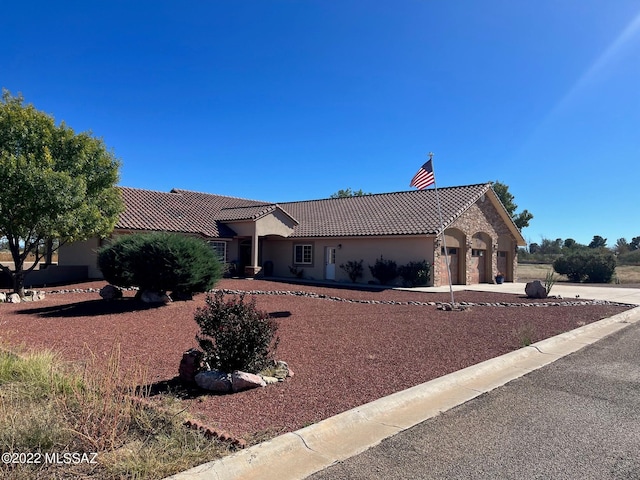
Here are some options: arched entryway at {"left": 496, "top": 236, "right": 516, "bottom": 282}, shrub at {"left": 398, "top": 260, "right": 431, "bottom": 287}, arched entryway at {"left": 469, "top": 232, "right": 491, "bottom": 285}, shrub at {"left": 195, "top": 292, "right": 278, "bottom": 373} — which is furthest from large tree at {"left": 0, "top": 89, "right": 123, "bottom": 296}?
arched entryway at {"left": 496, "top": 236, "right": 516, "bottom": 282}

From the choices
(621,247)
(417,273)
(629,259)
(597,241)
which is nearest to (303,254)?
(417,273)

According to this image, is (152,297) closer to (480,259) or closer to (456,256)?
(456,256)

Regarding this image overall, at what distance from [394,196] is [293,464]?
1109 inches

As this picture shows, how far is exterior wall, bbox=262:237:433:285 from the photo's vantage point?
80.7ft

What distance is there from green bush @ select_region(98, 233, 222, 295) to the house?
9.74 m

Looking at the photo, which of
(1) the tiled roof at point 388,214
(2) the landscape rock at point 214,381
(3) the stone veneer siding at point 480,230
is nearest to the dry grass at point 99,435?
(2) the landscape rock at point 214,381

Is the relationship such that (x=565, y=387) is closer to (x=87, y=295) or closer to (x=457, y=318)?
(x=457, y=318)

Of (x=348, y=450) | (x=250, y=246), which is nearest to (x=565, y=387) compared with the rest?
(x=348, y=450)

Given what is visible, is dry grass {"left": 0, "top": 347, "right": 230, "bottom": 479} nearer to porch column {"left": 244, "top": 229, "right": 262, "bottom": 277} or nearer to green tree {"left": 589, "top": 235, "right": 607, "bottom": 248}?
porch column {"left": 244, "top": 229, "right": 262, "bottom": 277}

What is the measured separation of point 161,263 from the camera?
13227mm

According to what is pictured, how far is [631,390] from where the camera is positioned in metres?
6.38

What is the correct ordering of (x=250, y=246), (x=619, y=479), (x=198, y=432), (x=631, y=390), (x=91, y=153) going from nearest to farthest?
1. (x=619, y=479)
2. (x=198, y=432)
3. (x=631, y=390)
4. (x=91, y=153)
5. (x=250, y=246)

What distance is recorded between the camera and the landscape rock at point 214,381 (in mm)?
5875

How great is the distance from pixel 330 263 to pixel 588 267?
2250cm
